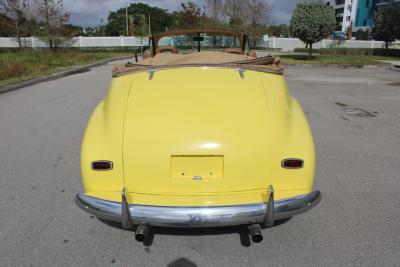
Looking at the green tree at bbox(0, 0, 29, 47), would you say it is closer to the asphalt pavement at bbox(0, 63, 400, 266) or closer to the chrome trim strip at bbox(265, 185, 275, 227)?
the asphalt pavement at bbox(0, 63, 400, 266)

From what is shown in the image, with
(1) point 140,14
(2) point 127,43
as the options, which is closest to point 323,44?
(2) point 127,43

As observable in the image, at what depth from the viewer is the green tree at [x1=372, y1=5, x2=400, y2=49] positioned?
28.8 metres

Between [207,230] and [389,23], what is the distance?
33.5 m

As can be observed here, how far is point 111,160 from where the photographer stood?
2.33 m

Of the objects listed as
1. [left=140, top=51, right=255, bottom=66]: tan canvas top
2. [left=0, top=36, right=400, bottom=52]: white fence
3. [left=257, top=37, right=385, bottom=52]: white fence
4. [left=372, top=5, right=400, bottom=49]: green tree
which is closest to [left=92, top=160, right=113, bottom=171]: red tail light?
[left=140, top=51, right=255, bottom=66]: tan canvas top

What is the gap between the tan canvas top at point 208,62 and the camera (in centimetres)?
312

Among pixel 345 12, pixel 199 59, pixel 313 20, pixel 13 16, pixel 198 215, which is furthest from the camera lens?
pixel 345 12

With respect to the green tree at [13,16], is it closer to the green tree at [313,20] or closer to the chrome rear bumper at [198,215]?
the green tree at [313,20]

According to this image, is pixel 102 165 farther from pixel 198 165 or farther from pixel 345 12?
pixel 345 12

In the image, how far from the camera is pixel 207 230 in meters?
2.74

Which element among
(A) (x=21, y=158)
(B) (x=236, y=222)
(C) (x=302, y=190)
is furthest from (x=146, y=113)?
(A) (x=21, y=158)

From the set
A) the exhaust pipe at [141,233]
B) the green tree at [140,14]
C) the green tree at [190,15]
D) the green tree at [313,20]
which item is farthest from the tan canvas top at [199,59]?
the green tree at [140,14]

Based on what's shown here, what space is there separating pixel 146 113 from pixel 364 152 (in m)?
3.53

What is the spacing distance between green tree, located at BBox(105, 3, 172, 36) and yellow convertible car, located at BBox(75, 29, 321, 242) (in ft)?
281
